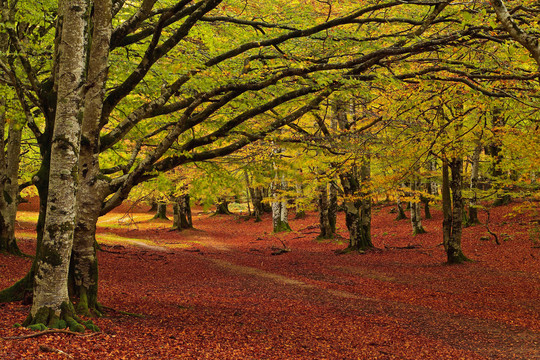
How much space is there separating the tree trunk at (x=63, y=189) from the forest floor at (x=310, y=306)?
43 centimetres

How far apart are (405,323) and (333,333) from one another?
1.99m

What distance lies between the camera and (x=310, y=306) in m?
9.67

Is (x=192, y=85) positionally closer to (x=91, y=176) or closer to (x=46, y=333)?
(x=91, y=176)

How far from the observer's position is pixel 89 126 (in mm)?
6355

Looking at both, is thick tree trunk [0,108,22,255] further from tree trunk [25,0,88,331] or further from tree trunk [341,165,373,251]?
tree trunk [341,165,373,251]

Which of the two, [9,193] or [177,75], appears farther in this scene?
[9,193]

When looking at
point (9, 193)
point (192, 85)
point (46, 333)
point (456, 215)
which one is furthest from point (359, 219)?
point (46, 333)

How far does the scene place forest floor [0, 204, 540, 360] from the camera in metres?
5.77

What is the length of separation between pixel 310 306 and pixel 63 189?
6.49 meters

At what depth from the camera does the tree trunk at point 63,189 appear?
512 cm

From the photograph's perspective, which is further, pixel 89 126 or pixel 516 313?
pixel 516 313

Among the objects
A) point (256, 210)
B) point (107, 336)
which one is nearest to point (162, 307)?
point (107, 336)

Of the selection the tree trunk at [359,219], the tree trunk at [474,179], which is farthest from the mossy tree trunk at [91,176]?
the tree trunk at [474,179]

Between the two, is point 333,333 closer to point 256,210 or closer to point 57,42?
point 57,42
